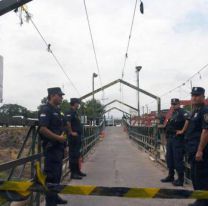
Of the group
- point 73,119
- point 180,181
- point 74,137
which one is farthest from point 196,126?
point 74,137

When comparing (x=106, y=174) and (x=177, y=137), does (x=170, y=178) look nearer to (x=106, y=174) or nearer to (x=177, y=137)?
(x=177, y=137)

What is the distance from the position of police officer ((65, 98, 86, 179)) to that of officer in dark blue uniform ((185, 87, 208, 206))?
4.45 m

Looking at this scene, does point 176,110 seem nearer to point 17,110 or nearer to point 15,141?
point 15,141

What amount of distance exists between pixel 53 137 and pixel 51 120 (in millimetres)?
266

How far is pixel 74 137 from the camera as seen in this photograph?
1157 cm

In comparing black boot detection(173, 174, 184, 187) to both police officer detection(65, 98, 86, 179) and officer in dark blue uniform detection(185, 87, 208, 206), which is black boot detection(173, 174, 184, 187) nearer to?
police officer detection(65, 98, 86, 179)

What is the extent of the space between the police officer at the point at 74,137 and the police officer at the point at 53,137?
385 centimetres

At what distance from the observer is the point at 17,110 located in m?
108

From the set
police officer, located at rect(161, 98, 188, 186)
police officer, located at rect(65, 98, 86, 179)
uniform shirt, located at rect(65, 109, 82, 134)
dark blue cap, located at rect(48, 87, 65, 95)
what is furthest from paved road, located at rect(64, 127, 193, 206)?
dark blue cap, located at rect(48, 87, 65, 95)

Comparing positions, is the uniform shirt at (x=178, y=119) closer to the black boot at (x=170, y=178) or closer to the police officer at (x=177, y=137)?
the police officer at (x=177, y=137)

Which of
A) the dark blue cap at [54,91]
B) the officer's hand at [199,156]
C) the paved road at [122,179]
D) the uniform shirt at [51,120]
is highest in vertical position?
the dark blue cap at [54,91]

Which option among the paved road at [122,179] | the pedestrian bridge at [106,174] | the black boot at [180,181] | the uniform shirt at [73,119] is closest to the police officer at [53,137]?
the pedestrian bridge at [106,174]

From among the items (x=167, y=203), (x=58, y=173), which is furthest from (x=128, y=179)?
(x=58, y=173)

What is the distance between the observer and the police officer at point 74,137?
1120 cm
